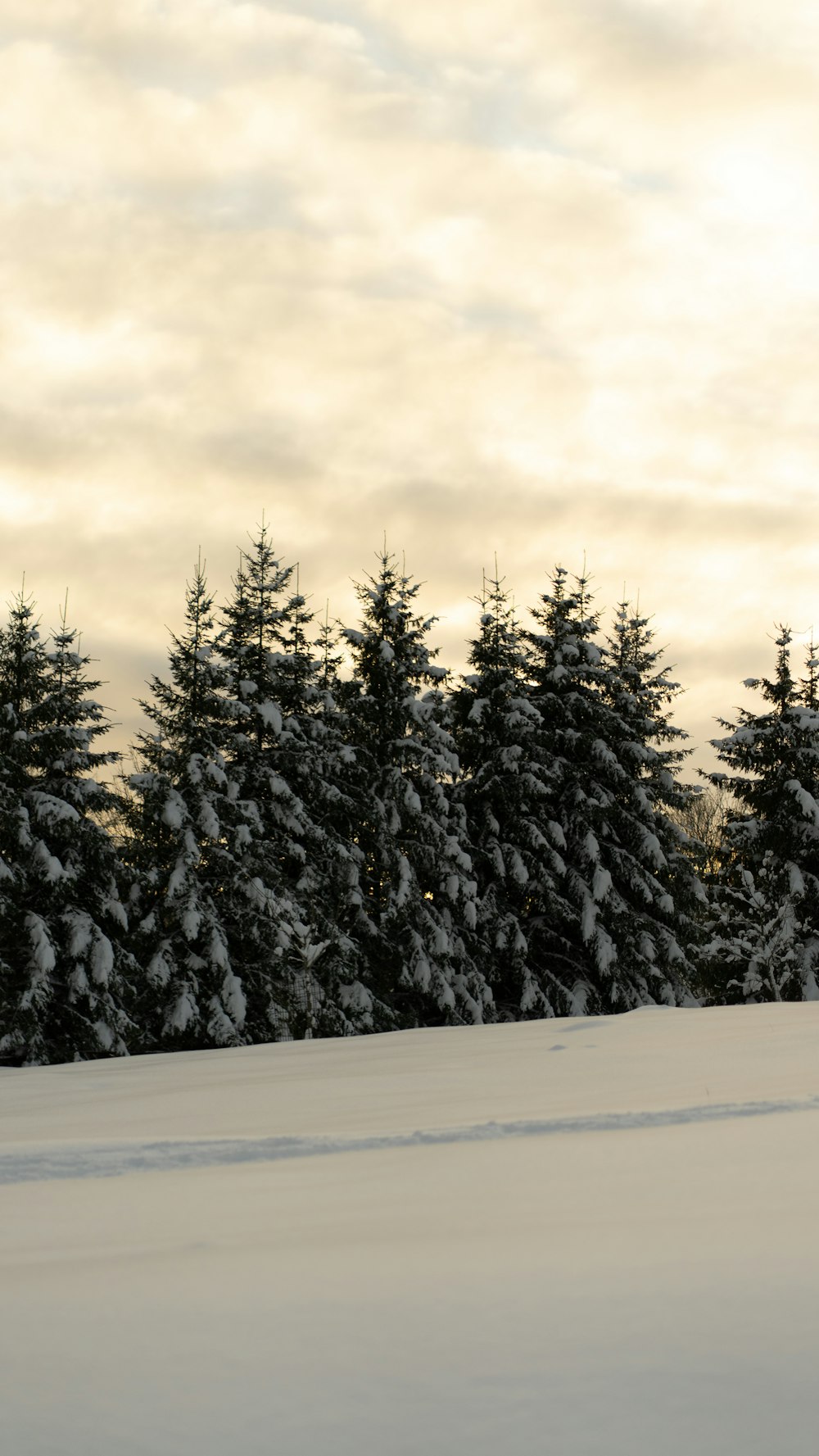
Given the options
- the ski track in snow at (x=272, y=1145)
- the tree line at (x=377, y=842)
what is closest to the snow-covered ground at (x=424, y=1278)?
the ski track in snow at (x=272, y=1145)

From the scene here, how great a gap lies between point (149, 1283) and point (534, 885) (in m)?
26.5

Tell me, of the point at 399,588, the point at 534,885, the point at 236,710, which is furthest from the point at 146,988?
the point at 399,588

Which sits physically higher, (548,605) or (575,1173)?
(548,605)

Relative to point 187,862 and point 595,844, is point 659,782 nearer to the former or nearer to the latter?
point 595,844

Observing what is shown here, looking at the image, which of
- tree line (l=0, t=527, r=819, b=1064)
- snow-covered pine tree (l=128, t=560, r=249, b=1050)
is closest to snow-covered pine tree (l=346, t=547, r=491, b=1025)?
tree line (l=0, t=527, r=819, b=1064)

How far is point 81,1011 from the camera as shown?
23.5 metres

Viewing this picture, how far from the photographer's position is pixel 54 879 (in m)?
22.9

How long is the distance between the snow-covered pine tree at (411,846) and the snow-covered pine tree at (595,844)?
2.97m

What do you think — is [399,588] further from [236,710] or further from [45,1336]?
[45,1336]

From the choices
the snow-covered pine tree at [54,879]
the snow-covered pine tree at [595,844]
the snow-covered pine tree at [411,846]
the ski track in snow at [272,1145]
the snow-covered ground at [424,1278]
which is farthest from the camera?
the snow-covered pine tree at [595,844]

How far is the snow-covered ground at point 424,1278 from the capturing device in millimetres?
2082

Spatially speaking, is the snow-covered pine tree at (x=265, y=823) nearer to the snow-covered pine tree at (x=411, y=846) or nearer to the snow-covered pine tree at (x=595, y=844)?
the snow-covered pine tree at (x=411, y=846)

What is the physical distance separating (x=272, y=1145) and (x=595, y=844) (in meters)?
25.5

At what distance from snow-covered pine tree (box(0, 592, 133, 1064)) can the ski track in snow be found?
18.8 meters
